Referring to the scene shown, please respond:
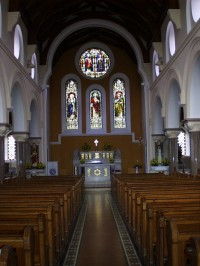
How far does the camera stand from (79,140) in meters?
27.5

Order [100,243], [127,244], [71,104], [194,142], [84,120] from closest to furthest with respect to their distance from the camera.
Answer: [127,244], [100,243], [194,142], [84,120], [71,104]

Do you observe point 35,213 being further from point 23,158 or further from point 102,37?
point 102,37

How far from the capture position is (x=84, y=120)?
91.5 ft

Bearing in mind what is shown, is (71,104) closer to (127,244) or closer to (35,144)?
(35,144)

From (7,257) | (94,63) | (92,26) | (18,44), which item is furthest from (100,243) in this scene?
(94,63)

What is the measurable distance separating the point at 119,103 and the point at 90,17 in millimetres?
6606

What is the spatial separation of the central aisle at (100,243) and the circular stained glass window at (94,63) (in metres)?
17.7

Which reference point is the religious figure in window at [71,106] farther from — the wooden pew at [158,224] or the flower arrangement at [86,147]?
the wooden pew at [158,224]

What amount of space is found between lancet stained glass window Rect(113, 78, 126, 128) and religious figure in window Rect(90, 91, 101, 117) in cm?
111

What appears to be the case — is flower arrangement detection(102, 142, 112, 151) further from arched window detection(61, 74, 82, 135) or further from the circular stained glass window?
the circular stained glass window

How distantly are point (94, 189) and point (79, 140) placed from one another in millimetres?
7565

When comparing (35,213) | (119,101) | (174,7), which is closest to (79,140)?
(119,101)

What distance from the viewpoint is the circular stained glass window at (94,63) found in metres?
28.3

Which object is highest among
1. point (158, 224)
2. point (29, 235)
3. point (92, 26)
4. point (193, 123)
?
point (92, 26)
